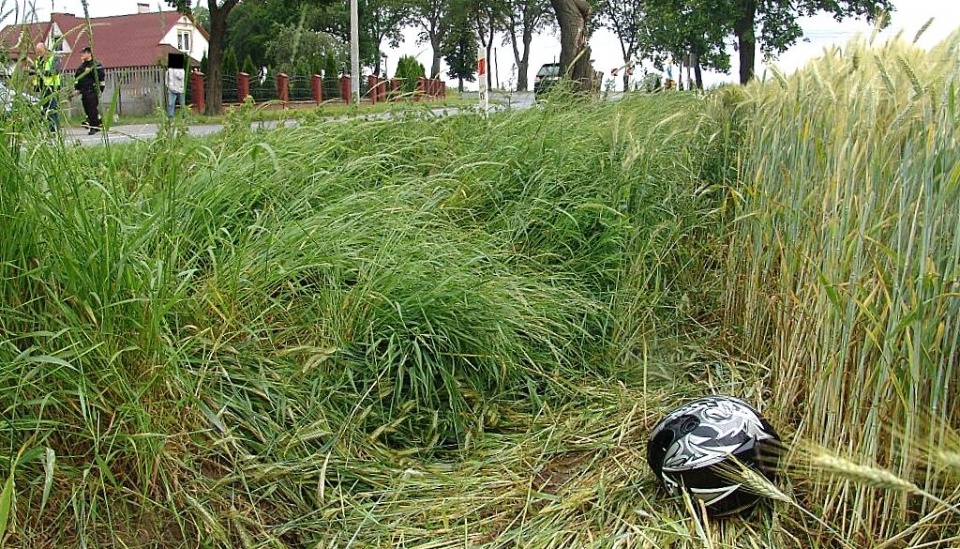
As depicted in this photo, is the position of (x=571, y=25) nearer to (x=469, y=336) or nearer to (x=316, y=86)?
(x=469, y=336)

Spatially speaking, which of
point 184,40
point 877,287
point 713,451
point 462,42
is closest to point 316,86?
point 184,40

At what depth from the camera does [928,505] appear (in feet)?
6.72

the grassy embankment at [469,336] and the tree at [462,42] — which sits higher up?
the tree at [462,42]

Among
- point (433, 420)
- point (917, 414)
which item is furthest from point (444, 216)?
point (917, 414)

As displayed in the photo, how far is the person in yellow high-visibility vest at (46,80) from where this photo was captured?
2.43m

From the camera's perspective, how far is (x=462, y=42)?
59.5 metres

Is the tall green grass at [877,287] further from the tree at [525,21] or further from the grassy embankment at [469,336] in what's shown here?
the tree at [525,21]

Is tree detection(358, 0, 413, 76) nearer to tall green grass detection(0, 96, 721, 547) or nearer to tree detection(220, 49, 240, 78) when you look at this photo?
tree detection(220, 49, 240, 78)

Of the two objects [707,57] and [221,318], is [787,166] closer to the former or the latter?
[221,318]

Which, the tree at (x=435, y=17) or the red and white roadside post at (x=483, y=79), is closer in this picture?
the red and white roadside post at (x=483, y=79)

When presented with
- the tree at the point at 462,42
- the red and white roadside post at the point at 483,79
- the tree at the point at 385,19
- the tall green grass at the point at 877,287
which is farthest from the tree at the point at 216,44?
the tree at the point at 462,42

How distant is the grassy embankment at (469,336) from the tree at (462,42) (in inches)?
2170

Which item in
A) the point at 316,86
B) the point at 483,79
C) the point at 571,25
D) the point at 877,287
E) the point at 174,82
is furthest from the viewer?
the point at 316,86

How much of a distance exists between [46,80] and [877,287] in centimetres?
236
